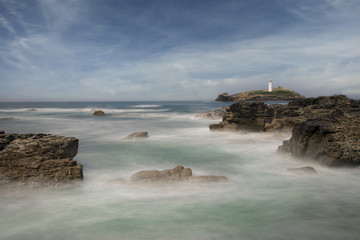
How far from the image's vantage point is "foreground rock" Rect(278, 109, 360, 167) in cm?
743

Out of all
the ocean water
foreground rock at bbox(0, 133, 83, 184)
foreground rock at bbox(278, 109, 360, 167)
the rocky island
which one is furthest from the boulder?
the rocky island

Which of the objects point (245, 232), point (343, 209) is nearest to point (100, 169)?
point (245, 232)

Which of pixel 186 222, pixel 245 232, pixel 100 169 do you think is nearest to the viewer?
pixel 245 232

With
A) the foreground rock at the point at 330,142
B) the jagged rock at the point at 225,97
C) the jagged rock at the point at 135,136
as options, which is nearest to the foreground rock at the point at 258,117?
the jagged rock at the point at 135,136

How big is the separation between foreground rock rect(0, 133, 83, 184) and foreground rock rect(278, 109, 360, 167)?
7187 millimetres

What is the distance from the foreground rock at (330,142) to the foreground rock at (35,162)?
7187 mm

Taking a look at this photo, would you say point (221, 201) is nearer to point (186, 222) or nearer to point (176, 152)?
point (186, 222)

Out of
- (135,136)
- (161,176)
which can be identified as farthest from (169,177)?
(135,136)

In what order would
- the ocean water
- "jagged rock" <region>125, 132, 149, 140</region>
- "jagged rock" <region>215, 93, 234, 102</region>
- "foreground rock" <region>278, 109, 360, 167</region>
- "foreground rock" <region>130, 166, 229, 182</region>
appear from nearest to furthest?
the ocean water, "foreground rock" <region>130, 166, 229, 182</region>, "foreground rock" <region>278, 109, 360, 167</region>, "jagged rock" <region>125, 132, 149, 140</region>, "jagged rock" <region>215, 93, 234, 102</region>

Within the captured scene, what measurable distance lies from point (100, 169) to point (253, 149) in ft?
21.8

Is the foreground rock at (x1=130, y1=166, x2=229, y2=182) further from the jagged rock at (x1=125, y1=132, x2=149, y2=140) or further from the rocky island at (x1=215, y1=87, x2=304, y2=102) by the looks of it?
the rocky island at (x1=215, y1=87, x2=304, y2=102)

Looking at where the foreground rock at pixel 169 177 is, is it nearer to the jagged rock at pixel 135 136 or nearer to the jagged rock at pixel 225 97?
the jagged rock at pixel 135 136

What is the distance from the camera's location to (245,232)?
4422 mm

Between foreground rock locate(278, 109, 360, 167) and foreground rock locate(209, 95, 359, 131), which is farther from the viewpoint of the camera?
foreground rock locate(209, 95, 359, 131)
